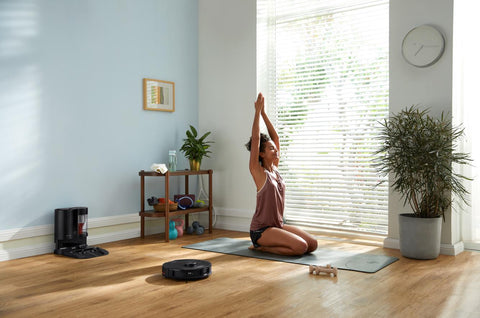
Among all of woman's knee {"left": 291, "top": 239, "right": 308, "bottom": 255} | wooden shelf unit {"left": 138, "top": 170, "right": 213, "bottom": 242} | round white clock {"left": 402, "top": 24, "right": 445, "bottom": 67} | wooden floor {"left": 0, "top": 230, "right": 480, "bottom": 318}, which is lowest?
wooden floor {"left": 0, "top": 230, "right": 480, "bottom": 318}

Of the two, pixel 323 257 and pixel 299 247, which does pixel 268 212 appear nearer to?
pixel 299 247

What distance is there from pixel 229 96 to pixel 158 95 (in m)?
0.81

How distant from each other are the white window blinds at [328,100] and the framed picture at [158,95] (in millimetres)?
993

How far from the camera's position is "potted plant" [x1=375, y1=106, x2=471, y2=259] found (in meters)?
3.62

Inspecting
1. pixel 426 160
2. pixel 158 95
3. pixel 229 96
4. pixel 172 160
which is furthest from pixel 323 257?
pixel 158 95

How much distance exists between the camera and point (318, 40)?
16.3ft

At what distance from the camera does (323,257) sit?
3.76 m

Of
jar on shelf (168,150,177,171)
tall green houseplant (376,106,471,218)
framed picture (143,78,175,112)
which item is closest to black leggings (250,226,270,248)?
tall green houseplant (376,106,471,218)

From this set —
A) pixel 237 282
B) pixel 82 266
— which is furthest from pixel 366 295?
pixel 82 266

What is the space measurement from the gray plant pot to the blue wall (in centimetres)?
261

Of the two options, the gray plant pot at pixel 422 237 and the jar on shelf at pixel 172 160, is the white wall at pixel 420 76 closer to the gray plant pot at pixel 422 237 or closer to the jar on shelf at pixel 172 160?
the gray plant pot at pixel 422 237

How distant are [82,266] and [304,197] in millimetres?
2440

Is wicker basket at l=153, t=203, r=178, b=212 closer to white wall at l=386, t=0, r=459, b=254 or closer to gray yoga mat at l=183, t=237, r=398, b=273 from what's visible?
gray yoga mat at l=183, t=237, r=398, b=273

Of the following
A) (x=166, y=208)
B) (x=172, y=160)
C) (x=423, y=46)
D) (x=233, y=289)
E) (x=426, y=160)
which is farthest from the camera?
(x=172, y=160)
